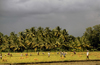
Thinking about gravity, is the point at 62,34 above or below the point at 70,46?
above

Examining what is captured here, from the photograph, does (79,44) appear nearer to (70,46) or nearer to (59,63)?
(70,46)

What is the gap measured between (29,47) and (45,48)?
10225mm

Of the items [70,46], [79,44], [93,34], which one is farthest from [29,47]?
[93,34]

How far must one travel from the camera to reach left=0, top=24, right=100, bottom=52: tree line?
255ft

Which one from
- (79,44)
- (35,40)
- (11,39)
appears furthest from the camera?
(11,39)

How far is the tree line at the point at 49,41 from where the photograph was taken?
255ft

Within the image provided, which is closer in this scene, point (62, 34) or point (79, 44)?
point (79, 44)

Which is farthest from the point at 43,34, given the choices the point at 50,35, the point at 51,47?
the point at 51,47

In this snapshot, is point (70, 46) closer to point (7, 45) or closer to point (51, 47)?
point (51, 47)

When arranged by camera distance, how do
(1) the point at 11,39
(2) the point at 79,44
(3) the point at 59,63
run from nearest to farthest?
(3) the point at 59,63 → (2) the point at 79,44 → (1) the point at 11,39

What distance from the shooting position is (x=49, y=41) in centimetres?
7894

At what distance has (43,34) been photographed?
8438cm

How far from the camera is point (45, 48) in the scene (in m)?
83.2

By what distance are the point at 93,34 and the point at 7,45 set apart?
55071mm
